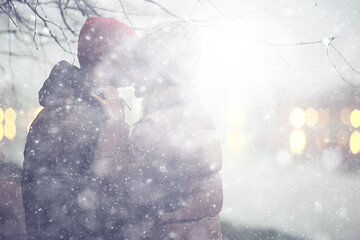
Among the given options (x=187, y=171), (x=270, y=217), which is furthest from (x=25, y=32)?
(x=270, y=217)

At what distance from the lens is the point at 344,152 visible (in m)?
20.2

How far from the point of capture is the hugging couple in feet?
4.99

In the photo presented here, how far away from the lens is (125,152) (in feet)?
4.98

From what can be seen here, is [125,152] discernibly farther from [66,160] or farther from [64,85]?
[64,85]

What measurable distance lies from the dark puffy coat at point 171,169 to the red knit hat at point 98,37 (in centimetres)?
51

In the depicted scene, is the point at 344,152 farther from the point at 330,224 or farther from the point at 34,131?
the point at 34,131

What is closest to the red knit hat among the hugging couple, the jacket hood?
the hugging couple

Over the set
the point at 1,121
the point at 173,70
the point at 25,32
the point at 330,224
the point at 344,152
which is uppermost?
the point at 1,121

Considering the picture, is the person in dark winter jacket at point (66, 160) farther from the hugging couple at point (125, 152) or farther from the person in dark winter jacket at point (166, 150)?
the person in dark winter jacket at point (166, 150)

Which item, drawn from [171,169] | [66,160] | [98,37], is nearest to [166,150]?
[171,169]

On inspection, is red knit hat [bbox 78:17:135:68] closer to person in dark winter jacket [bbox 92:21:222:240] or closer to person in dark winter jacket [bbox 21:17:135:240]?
person in dark winter jacket [bbox 21:17:135:240]

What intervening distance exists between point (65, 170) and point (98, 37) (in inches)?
34.8

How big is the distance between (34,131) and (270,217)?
9.87 m

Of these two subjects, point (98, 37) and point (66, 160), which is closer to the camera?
point (66, 160)
